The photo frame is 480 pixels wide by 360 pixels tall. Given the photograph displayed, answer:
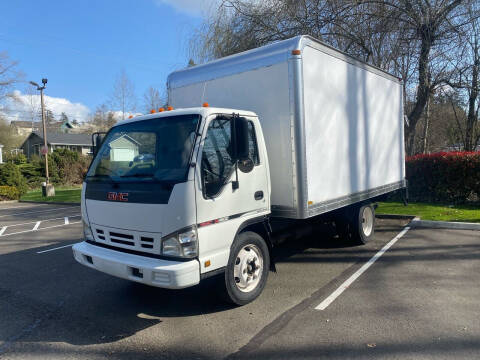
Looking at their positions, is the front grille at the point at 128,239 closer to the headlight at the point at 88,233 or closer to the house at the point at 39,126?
the headlight at the point at 88,233

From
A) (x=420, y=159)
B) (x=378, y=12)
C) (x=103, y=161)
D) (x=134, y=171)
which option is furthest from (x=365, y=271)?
(x=378, y=12)

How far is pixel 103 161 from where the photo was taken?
14.8 ft

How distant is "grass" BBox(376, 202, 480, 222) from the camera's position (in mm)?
8820

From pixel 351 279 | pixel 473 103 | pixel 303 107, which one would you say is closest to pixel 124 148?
pixel 303 107

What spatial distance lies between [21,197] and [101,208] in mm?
22115

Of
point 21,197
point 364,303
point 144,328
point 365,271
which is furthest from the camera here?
point 21,197

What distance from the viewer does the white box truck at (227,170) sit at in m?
3.63

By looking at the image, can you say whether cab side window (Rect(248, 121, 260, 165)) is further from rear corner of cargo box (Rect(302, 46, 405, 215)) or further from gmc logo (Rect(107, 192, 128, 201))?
gmc logo (Rect(107, 192, 128, 201))

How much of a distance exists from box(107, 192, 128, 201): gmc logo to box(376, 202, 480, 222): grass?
7.74 metres

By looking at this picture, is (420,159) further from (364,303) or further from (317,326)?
(317,326)

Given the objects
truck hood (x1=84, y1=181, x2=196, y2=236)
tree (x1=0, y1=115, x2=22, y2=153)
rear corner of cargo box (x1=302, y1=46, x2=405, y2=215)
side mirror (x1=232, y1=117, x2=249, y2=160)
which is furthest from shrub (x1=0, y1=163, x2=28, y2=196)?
tree (x1=0, y1=115, x2=22, y2=153)

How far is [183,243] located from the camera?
11.7 ft

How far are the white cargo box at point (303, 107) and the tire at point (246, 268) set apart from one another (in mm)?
597

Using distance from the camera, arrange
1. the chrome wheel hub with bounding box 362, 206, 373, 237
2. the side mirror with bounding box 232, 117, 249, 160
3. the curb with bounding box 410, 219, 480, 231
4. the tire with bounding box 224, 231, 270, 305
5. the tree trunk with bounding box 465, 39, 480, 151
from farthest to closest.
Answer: the tree trunk with bounding box 465, 39, 480, 151, the curb with bounding box 410, 219, 480, 231, the chrome wheel hub with bounding box 362, 206, 373, 237, the tire with bounding box 224, 231, 270, 305, the side mirror with bounding box 232, 117, 249, 160
